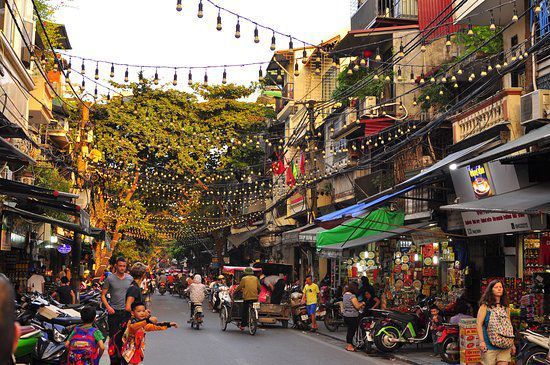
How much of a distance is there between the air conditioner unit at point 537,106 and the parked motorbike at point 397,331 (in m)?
5.09

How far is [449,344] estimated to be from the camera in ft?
50.8

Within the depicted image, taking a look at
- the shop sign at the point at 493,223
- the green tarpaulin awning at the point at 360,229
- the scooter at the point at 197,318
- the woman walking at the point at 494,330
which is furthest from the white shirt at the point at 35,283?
the woman walking at the point at 494,330

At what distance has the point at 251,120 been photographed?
51000 millimetres

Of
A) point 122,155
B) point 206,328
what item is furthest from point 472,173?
point 122,155

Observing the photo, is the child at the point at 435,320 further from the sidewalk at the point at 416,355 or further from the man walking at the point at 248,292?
the man walking at the point at 248,292

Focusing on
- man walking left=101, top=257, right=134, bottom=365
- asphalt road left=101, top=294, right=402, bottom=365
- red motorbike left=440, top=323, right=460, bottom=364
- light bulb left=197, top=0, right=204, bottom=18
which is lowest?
asphalt road left=101, top=294, right=402, bottom=365

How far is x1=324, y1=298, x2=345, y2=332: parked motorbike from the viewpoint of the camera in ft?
81.4

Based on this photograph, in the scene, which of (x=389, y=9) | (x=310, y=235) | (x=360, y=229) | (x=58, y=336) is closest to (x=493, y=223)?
(x=360, y=229)

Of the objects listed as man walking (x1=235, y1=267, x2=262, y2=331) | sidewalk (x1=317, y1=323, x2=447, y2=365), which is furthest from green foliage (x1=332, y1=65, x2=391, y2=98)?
sidewalk (x1=317, y1=323, x2=447, y2=365)

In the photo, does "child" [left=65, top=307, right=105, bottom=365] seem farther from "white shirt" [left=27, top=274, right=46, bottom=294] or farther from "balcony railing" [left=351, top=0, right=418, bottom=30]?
"balcony railing" [left=351, top=0, right=418, bottom=30]

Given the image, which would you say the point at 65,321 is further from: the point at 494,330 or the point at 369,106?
the point at 369,106

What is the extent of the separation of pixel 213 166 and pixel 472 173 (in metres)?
31.8

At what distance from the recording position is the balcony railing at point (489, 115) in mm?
18547

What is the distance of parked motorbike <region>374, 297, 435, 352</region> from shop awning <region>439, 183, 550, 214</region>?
3.64m
